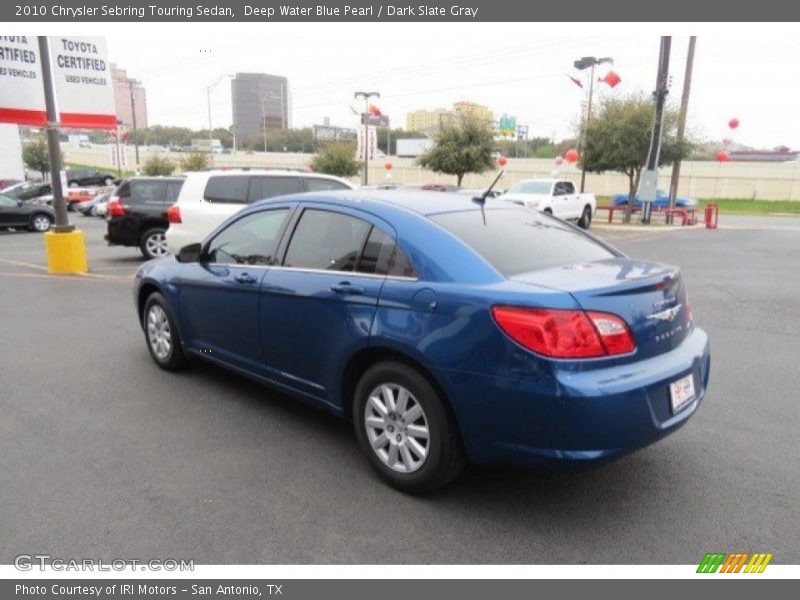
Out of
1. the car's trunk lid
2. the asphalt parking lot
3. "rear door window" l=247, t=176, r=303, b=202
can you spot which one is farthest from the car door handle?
"rear door window" l=247, t=176, r=303, b=202

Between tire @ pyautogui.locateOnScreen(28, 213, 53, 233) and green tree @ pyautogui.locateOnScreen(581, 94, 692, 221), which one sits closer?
tire @ pyautogui.locateOnScreen(28, 213, 53, 233)

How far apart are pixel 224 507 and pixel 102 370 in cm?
298

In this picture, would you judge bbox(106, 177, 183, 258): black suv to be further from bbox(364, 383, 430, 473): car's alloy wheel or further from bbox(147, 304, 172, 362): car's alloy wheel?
bbox(364, 383, 430, 473): car's alloy wheel

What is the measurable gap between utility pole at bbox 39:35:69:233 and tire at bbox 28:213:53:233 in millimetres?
11433

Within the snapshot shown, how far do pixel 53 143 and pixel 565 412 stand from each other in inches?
440

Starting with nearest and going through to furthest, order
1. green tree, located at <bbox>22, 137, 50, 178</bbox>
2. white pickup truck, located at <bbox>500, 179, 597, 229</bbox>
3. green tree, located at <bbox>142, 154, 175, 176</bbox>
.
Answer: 1. white pickup truck, located at <bbox>500, 179, 597, 229</bbox>
2. green tree, located at <bbox>142, 154, 175, 176</bbox>
3. green tree, located at <bbox>22, 137, 50, 178</bbox>

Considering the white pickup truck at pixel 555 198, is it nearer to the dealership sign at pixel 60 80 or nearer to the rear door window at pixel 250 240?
the dealership sign at pixel 60 80

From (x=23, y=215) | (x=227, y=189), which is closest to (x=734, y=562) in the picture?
(x=227, y=189)

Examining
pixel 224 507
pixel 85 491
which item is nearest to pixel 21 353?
pixel 85 491

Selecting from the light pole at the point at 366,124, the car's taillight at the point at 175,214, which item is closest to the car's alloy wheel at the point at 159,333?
the car's taillight at the point at 175,214

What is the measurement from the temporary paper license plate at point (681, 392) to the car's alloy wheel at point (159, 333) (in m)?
4.09

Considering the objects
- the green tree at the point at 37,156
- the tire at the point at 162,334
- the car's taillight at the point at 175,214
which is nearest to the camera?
the tire at the point at 162,334

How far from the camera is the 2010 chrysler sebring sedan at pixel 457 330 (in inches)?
116

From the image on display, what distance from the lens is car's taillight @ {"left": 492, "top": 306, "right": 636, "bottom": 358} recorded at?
2908 mm
